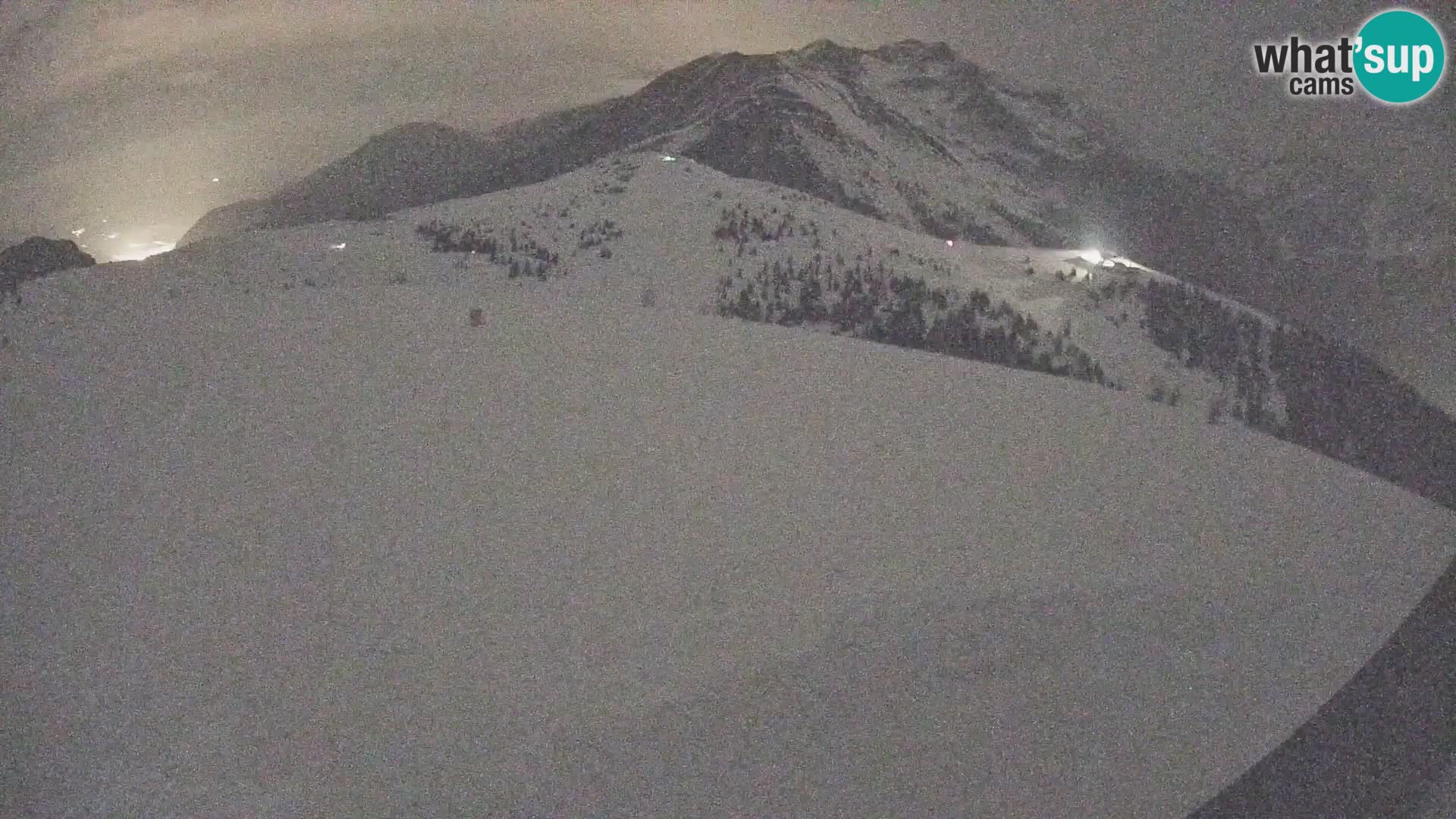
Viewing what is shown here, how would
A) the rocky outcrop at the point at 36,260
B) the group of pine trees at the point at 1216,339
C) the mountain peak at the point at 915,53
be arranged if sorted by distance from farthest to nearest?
the mountain peak at the point at 915,53, the rocky outcrop at the point at 36,260, the group of pine trees at the point at 1216,339

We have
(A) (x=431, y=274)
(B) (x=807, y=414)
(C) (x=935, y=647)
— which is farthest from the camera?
(A) (x=431, y=274)

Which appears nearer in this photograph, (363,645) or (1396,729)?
(363,645)

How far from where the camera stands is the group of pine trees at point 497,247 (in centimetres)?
860

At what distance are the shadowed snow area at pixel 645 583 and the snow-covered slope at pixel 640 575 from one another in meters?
0.01

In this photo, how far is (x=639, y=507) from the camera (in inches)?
139

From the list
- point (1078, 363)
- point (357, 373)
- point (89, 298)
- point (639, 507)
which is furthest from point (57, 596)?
point (1078, 363)

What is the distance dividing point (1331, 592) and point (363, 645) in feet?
12.7

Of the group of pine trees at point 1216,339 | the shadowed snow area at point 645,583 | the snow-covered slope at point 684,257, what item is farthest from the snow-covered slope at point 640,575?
the snow-covered slope at point 684,257

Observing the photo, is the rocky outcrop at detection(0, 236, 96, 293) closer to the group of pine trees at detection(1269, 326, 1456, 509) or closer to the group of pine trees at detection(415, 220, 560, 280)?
the group of pine trees at detection(415, 220, 560, 280)

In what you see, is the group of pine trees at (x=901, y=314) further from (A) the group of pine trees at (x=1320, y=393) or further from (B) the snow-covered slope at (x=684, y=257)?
(A) the group of pine trees at (x=1320, y=393)

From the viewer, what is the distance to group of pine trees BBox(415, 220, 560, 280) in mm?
8602

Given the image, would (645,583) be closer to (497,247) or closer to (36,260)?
(497,247)

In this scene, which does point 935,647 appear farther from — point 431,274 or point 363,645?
point 431,274

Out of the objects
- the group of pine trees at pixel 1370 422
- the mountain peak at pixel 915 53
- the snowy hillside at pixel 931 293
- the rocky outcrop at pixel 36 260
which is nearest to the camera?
the group of pine trees at pixel 1370 422
